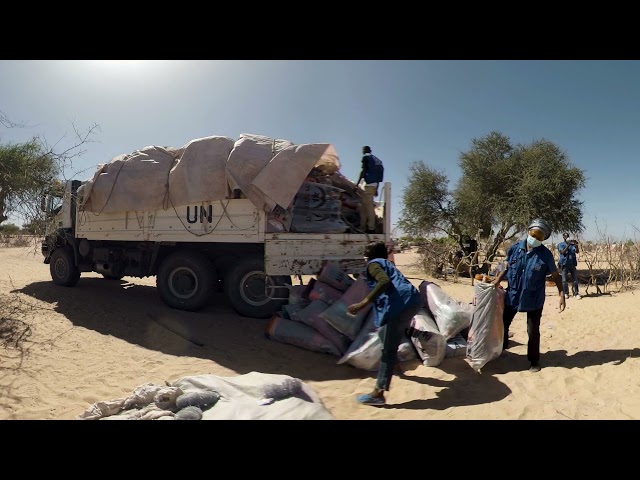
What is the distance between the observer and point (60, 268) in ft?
26.8

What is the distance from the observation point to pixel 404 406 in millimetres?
3459

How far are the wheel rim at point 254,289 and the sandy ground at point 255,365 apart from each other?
0.33m

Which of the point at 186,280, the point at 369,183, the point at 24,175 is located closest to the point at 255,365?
the point at 186,280

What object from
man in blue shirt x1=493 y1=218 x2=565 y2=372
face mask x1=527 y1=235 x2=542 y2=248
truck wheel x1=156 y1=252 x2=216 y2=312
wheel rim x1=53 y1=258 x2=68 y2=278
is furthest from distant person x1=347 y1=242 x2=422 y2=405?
wheel rim x1=53 y1=258 x2=68 y2=278

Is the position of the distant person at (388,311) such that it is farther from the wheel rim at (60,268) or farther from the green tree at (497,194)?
the green tree at (497,194)

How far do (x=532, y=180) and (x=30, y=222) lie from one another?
16745 millimetres

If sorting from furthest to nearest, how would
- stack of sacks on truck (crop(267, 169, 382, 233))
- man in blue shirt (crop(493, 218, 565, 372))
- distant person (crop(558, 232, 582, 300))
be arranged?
distant person (crop(558, 232, 582, 300)) < stack of sacks on truck (crop(267, 169, 382, 233)) < man in blue shirt (crop(493, 218, 565, 372))

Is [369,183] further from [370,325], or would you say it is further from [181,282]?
[181,282]

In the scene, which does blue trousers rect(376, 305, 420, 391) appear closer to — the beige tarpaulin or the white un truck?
the white un truck

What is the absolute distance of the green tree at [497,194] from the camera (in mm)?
15367

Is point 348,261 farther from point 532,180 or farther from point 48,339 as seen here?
point 532,180

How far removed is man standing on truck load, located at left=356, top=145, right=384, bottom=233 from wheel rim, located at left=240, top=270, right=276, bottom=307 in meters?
1.89

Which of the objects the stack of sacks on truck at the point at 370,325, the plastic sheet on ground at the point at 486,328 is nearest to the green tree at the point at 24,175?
the stack of sacks on truck at the point at 370,325

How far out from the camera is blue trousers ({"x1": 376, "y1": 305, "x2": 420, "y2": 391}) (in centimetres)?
349
